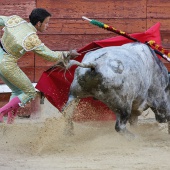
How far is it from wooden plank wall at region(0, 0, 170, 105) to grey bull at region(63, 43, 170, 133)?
1.73 meters

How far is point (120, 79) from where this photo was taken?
6.26m

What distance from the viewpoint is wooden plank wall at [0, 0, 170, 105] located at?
8562mm

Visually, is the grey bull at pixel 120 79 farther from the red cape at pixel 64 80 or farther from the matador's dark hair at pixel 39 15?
the matador's dark hair at pixel 39 15

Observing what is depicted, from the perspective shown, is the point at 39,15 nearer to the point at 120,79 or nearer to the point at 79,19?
the point at 120,79

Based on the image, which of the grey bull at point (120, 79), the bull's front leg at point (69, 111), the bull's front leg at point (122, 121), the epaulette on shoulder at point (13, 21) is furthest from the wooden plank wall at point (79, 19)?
the bull's front leg at point (122, 121)

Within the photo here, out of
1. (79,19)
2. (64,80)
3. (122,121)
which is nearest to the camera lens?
(122,121)

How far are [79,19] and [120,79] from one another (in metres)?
2.51

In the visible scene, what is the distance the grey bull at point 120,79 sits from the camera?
6227mm

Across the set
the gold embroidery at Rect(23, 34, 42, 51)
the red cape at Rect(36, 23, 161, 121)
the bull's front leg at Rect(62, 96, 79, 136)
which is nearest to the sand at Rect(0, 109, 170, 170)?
the bull's front leg at Rect(62, 96, 79, 136)

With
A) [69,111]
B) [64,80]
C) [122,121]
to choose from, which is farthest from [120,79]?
[64,80]

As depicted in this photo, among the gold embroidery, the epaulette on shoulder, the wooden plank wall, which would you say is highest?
the epaulette on shoulder

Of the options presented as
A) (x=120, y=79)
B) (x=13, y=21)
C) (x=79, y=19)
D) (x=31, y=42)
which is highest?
(x=13, y=21)

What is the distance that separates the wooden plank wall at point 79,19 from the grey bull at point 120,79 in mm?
1729

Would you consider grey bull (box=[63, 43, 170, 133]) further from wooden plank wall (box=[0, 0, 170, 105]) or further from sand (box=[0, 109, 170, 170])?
wooden plank wall (box=[0, 0, 170, 105])
